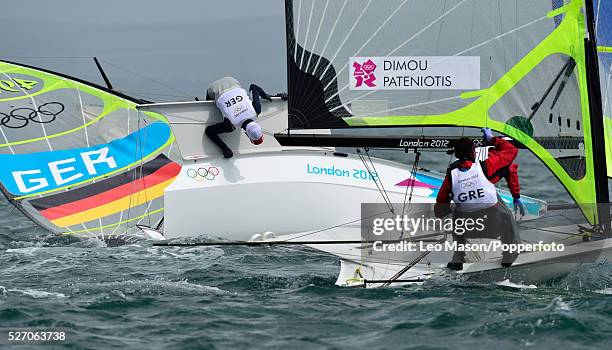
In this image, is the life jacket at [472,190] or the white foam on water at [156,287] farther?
the white foam on water at [156,287]

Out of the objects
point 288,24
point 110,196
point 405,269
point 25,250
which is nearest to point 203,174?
point 25,250

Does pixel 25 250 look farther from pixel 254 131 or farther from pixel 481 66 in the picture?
pixel 481 66

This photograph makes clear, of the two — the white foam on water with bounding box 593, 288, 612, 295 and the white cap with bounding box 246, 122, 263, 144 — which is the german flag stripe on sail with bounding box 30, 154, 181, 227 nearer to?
the white cap with bounding box 246, 122, 263, 144

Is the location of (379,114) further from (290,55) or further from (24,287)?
(24,287)

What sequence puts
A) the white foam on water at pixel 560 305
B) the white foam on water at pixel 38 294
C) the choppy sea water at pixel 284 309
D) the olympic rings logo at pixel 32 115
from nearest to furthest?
1. the choppy sea water at pixel 284 309
2. the white foam on water at pixel 560 305
3. the white foam on water at pixel 38 294
4. the olympic rings logo at pixel 32 115

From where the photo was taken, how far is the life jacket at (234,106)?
9.01 metres

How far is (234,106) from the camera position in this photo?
9008 mm

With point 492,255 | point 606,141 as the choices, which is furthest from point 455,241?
point 606,141

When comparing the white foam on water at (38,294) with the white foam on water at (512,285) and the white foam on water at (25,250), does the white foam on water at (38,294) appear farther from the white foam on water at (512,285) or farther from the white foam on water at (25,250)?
the white foam on water at (512,285)

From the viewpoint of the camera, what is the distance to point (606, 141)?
24.7ft

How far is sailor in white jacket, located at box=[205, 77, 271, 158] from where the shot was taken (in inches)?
355

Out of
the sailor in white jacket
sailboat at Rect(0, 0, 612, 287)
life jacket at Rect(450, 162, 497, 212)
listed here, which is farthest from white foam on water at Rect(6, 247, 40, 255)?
life jacket at Rect(450, 162, 497, 212)

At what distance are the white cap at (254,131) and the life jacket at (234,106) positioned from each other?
10cm

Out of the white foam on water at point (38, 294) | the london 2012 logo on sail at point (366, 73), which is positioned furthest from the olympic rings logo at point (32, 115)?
the london 2012 logo on sail at point (366, 73)
